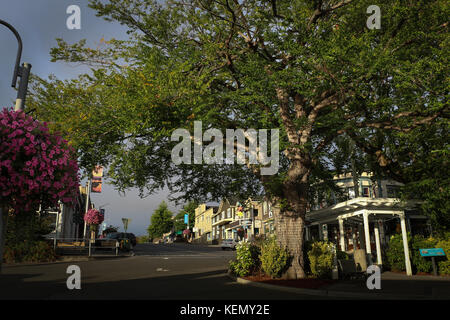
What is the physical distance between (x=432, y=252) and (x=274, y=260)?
6.80 meters

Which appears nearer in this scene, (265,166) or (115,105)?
(115,105)

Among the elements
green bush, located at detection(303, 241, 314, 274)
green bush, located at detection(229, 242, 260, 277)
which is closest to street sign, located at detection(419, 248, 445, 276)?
green bush, located at detection(303, 241, 314, 274)

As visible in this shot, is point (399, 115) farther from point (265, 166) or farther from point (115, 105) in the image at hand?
point (115, 105)

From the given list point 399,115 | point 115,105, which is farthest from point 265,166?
point 115,105

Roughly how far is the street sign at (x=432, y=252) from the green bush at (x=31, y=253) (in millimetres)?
19905

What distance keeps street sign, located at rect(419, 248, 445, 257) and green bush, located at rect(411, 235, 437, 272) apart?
3.57 feet

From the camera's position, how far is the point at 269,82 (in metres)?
11.4

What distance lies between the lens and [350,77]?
11359 mm

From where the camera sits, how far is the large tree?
11016 mm

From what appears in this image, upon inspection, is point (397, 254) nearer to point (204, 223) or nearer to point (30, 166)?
point (30, 166)

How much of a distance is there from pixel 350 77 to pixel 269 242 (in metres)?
6.86

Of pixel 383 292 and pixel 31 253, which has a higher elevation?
pixel 31 253

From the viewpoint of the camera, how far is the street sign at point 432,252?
45.8ft

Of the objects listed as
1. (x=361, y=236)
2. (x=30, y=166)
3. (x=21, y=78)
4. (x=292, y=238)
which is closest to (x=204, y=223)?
(x=361, y=236)
